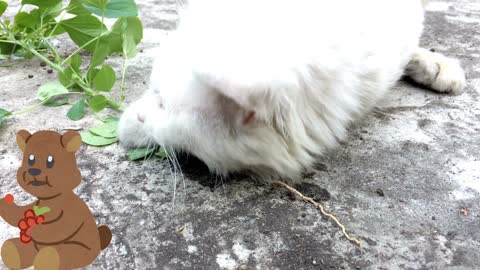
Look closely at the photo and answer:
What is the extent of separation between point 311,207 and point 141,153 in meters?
0.47

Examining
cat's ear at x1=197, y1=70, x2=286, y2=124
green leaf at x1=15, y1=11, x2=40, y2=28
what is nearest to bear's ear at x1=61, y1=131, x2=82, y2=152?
cat's ear at x1=197, y1=70, x2=286, y2=124

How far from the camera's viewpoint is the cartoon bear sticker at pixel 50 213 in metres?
0.65

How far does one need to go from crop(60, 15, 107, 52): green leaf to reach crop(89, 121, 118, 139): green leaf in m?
0.35

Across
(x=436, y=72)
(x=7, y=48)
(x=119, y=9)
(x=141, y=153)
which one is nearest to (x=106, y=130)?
(x=141, y=153)

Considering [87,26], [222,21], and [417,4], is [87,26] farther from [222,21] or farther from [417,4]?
[417,4]

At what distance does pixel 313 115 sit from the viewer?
1125mm

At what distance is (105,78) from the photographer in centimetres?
132

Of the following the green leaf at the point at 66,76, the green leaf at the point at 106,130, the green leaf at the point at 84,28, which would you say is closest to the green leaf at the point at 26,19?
the green leaf at the point at 84,28

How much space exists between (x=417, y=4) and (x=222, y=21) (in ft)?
3.07

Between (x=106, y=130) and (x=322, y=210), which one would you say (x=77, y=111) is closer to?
(x=106, y=130)

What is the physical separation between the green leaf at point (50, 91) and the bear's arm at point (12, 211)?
80cm

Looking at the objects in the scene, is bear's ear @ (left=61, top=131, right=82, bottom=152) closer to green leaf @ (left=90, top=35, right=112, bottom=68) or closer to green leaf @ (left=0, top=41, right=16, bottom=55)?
green leaf @ (left=90, top=35, right=112, bottom=68)

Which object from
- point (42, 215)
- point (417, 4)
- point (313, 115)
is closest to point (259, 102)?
point (313, 115)

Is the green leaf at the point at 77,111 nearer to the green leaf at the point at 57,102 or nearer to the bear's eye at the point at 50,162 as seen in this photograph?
the green leaf at the point at 57,102
